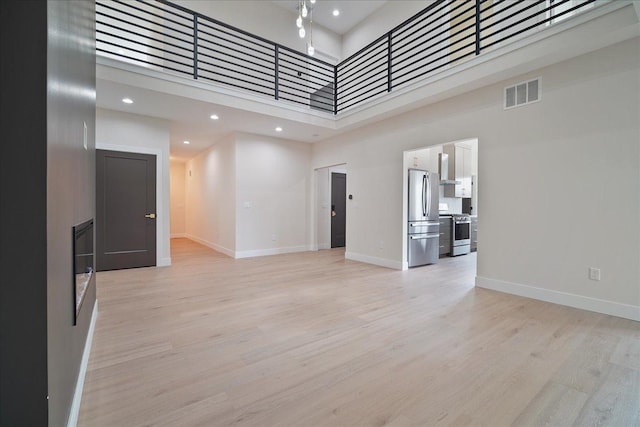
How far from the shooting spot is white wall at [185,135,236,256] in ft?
21.6

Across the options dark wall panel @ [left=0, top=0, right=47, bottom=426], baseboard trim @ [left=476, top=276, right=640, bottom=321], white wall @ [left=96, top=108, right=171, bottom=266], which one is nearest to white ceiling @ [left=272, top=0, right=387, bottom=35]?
white wall @ [left=96, top=108, right=171, bottom=266]

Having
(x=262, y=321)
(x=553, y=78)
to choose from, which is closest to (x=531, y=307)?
(x=553, y=78)

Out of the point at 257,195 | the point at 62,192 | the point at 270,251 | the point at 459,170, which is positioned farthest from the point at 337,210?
the point at 62,192

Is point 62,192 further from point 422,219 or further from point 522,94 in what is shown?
point 422,219

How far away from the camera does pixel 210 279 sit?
452cm

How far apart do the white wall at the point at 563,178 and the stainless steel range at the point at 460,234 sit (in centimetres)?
279

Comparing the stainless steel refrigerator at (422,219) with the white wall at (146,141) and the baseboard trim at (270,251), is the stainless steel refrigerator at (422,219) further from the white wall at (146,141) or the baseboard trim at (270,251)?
the white wall at (146,141)

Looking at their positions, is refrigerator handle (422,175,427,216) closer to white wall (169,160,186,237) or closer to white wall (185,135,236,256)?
white wall (185,135,236,256)

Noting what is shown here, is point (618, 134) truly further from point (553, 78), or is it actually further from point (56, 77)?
point (56, 77)

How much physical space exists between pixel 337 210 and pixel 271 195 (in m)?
2.22

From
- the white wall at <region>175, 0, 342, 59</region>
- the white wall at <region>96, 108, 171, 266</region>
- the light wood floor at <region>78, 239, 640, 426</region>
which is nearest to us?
the light wood floor at <region>78, 239, 640, 426</region>

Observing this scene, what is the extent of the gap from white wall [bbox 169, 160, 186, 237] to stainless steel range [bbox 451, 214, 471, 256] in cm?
881

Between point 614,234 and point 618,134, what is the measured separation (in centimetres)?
106

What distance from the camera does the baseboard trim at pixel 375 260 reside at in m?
5.35
